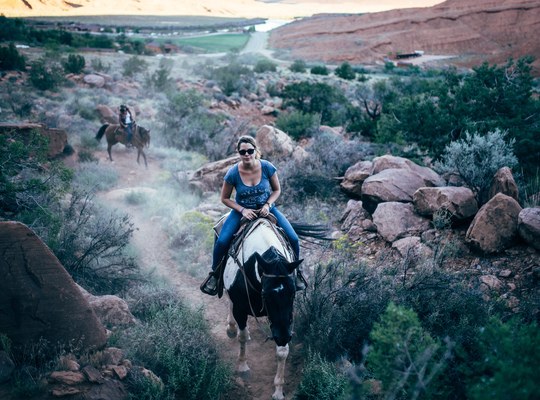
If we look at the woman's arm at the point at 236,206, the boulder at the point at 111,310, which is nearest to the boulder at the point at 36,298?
the boulder at the point at 111,310

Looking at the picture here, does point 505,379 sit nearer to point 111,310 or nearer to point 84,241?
point 111,310

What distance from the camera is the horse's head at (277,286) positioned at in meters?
3.74

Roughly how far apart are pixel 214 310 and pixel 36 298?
9.32 ft

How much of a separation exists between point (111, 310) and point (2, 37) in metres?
38.7

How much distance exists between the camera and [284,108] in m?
20.5

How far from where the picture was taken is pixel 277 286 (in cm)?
375

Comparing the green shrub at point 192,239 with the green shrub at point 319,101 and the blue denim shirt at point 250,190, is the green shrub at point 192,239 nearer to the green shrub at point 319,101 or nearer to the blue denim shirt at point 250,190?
the blue denim shirt at point 250,190

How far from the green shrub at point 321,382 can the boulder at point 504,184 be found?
185 inches

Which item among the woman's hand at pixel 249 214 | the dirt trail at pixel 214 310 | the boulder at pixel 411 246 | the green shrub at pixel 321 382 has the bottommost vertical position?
the dirt trail at pixel 214 310

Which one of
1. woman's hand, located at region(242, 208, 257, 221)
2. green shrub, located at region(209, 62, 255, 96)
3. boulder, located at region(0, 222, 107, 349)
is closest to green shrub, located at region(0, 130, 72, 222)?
boulder, located at region(0, 222, 107, 349)

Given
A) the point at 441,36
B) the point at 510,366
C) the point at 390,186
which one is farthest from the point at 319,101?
the point at 441,36

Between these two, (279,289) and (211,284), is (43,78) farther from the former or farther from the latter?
(279,289)

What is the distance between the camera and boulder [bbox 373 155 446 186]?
8.16m

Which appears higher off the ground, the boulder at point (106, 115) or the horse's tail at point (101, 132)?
the boulder at point (106, 115)
